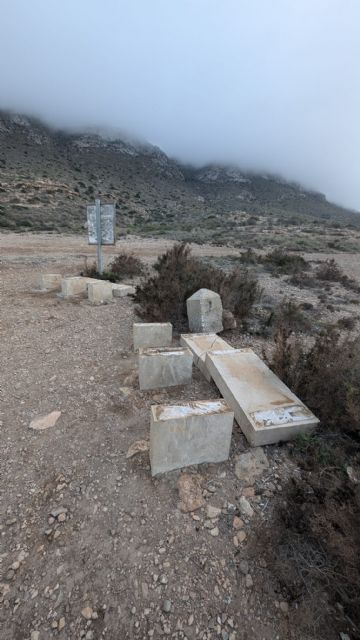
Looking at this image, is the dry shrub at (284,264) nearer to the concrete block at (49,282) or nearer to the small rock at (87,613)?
the concrete block at (49,282)

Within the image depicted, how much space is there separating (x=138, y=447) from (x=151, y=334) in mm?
2119

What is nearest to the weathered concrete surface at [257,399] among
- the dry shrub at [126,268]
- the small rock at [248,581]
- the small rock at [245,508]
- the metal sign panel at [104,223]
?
the small rock at [245,508]

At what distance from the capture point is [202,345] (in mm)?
4512

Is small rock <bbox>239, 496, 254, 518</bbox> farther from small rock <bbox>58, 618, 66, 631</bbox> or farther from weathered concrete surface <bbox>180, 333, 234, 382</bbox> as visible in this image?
weathered concrete surface <bbox>180, 333, 234, 382</bbox>

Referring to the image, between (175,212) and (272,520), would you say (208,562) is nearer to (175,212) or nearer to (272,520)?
(272,520)

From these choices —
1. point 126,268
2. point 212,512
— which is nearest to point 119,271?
point 126,268

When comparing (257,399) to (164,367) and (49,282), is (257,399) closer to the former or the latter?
(164,367)

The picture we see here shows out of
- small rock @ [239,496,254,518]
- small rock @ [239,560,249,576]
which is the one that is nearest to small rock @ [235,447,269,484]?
small rock @ [239,496,254,518]

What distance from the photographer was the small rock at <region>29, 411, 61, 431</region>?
309 cm

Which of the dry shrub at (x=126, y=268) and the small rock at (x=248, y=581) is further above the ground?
the dry shrub at (x=126, y=268)

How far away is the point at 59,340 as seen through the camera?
5.04m

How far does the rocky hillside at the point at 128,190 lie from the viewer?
29359 millimetres

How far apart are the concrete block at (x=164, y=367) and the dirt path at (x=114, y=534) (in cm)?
15

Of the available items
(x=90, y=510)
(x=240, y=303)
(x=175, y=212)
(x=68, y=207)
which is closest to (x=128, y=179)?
(x=175, y=212)
